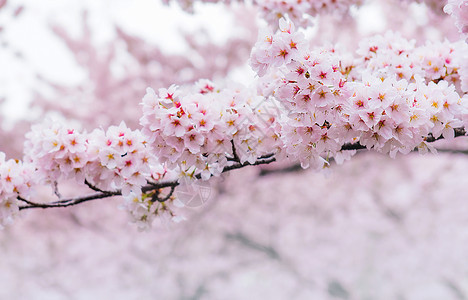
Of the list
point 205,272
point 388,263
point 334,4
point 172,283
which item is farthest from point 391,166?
point 334,4

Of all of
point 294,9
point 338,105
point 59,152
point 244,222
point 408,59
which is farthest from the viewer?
point 244,222

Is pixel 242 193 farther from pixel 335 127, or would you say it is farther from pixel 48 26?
pixel 335 127

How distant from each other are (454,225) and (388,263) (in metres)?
1.79

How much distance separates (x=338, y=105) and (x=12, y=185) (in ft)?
4.73

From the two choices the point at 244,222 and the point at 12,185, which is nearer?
the point at 12,185

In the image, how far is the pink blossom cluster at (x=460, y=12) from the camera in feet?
4.88

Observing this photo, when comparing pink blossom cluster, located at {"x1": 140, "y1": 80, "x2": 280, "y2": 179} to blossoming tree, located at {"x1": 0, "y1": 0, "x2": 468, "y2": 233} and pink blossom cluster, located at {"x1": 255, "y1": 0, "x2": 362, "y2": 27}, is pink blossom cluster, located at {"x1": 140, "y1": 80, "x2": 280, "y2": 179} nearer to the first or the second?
blossoming tree, located at {"x1": 0, "y1": 0, "x2": 468, "y2": 233}

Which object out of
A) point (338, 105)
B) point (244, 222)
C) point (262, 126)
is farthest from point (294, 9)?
point (244, 222)

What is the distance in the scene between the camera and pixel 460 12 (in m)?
1.51

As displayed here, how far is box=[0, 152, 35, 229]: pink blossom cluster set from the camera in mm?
1896

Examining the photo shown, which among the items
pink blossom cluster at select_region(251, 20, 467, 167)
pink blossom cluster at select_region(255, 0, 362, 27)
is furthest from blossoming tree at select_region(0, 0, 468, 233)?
pink blossom cluster at select_region(255, 0, 362, 27)

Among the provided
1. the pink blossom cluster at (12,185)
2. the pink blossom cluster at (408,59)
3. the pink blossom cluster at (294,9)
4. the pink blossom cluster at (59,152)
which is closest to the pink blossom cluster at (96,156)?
the pink blossom cluster at (59,152)

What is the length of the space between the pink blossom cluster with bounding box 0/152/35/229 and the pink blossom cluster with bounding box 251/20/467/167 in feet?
3.88

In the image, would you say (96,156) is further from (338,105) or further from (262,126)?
(338,105)
